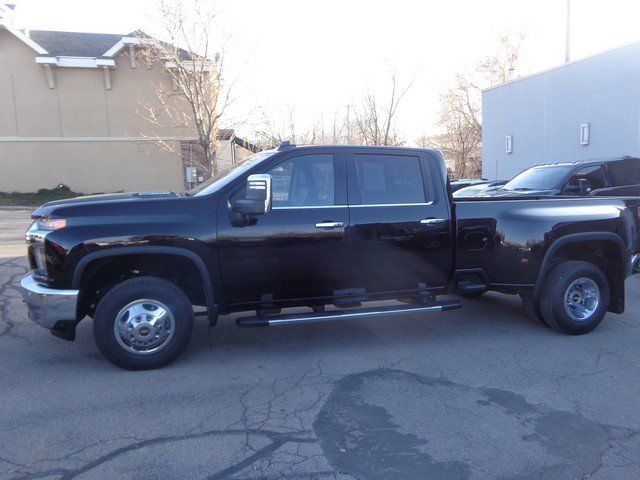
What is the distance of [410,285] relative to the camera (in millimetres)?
5379

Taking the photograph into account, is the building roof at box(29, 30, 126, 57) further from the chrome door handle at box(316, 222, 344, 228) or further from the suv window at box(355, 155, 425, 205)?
the chrome door handle at box(316, 222, 344, 228)

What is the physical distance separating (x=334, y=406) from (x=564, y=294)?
3046 mm

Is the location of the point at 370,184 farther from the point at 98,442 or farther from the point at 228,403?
the point at 98,442

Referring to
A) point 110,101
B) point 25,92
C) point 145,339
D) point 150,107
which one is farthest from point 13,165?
point 145,339

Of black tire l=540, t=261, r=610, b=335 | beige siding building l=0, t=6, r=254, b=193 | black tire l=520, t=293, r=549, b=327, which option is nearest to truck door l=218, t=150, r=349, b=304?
black tire l=520, t=293, r=549, b=327

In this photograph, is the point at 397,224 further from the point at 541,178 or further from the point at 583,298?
the point at 541,178

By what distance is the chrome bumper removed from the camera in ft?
14.5

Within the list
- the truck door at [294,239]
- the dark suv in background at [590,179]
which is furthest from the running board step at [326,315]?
the dark suv in background at [590,179]

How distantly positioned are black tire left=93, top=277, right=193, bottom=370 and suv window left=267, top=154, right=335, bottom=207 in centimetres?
127

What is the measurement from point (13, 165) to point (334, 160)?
90.4 feet

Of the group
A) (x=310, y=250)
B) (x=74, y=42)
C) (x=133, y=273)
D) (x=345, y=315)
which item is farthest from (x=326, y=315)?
(x=74, y=42)

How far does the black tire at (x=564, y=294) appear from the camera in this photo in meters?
5.58

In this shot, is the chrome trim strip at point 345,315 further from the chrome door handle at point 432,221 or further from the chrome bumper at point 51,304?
the chrome bumper at point 51,304

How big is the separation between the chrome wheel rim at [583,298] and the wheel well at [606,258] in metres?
0.30
